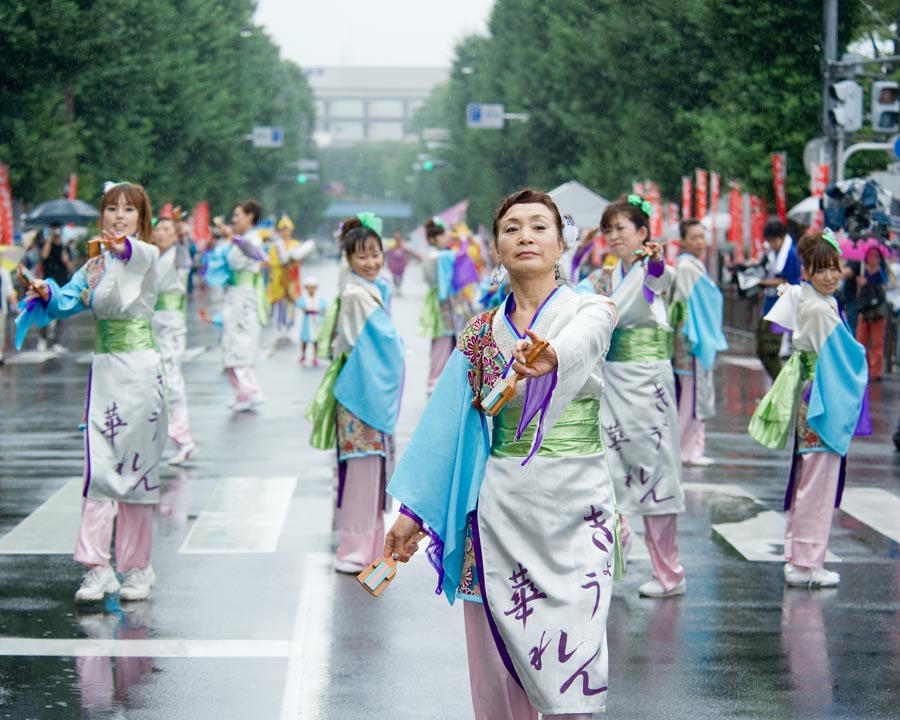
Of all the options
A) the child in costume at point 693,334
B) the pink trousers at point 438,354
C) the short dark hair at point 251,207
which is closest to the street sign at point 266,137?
the pink trousers at point 438,354

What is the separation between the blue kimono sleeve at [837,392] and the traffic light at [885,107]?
488 inches

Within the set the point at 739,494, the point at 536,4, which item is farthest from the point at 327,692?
the point at 536,4

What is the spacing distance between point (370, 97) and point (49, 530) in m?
189

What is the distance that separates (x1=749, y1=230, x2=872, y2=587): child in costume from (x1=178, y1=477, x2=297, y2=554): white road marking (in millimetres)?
2846

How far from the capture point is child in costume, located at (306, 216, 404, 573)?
344 inches

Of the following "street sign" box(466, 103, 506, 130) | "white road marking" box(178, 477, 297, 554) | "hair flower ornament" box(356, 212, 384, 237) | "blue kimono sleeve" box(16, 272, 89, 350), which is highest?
"street sign" box(466, 103, 506, 130)

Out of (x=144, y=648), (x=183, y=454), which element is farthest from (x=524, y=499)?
(x=183, y=454)

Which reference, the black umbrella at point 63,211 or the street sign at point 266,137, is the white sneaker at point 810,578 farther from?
the street sign at point 266,137

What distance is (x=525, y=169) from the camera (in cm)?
6200

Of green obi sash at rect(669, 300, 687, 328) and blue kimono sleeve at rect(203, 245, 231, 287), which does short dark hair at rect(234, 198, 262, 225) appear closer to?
blue kimono sleeve at rect(203, 245, 231, 287)

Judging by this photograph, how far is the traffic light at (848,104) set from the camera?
830 inches

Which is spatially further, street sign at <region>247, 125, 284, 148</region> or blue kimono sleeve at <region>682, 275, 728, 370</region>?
street sign at <region>247, 125, 284, 148</region>

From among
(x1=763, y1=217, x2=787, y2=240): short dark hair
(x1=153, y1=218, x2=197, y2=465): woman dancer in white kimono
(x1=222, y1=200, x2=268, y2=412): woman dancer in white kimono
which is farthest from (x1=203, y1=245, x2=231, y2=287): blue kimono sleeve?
(x1=763, y1=217, x2=787, y2=240): short dark hair

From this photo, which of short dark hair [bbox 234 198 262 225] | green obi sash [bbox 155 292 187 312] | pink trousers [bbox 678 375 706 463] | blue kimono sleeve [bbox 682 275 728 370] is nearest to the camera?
blue kimono sleeve [bbox 682 275 728 370]
